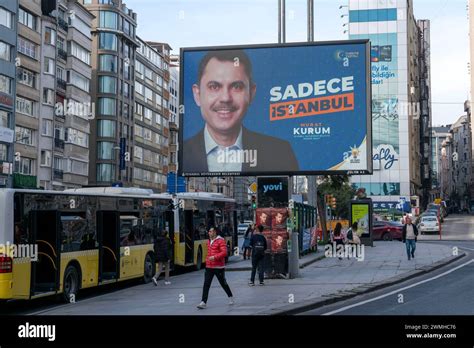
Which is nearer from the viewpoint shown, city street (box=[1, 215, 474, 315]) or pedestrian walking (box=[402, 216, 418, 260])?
city street (box=[1, 215, 474, 315])

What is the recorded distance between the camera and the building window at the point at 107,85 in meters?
77.0

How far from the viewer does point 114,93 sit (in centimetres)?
7700

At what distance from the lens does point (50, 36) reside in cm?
5966

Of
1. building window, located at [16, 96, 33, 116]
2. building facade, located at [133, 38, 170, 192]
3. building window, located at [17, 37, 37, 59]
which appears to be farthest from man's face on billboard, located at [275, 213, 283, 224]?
building facade, located at [133, 38, 170, 192]

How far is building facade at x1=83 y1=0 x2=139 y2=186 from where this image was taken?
249ft

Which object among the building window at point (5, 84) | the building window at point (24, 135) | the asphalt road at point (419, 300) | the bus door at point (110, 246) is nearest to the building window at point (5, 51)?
the building window at point (5, 84)

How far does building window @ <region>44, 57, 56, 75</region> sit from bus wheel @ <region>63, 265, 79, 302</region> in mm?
45036

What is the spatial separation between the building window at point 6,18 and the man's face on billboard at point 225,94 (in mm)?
34224

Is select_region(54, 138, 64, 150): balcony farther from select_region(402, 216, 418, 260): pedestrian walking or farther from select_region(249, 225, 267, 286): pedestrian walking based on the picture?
select_region(249, 225, 267, 286): pedestrian walking

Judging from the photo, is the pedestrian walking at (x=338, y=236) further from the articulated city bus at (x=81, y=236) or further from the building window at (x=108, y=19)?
the building window at (x=108, y=19)

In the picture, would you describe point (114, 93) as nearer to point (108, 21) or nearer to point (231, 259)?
point (108, 21)

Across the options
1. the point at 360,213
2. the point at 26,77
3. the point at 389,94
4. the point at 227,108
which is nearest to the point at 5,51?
the point at 26,77

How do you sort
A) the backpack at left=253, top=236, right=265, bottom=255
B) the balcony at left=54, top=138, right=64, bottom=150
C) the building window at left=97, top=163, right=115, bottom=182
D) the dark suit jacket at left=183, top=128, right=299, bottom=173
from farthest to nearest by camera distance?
the building window at left=97, top=163, right=115, bottom=182 < the balcony at left=54, top=138, right=64, bottom=150 < the dark suit jacket at left=183, top=128, right=299, bottom=173 < the backpack at left=253, top=236, right=265, bottom=255
